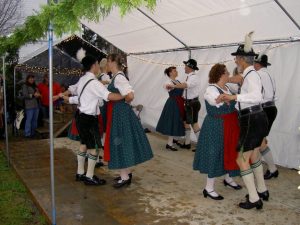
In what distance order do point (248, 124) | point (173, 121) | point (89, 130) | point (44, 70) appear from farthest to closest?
point (44, 70), point (173, 121), point (89, 130), point (248, 124)

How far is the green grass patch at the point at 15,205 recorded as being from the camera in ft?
12.4

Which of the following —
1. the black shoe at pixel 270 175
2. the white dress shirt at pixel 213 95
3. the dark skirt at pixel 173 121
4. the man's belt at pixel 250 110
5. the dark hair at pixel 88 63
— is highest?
the dark hair at pixel 88 63

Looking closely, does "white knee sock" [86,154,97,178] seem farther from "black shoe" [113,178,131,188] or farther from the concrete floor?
"black shoe" [113,178,131,188]

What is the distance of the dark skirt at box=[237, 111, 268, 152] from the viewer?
3.65 m

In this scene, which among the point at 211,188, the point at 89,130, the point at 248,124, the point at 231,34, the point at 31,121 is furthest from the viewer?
the point at 31,121

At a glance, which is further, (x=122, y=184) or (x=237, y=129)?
(x=122, y=184)

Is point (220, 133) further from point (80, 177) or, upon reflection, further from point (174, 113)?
point (174, 113)

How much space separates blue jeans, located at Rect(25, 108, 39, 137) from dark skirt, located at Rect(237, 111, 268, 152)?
5.62 metres

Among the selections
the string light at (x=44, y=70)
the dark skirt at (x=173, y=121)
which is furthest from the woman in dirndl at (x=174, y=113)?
the string light at (x=44, y=70)

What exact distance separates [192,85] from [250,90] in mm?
2590

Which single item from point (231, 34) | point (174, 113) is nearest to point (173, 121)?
point (174, 113)

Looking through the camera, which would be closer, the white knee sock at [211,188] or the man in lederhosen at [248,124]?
the man in lederhosen at [248,124]

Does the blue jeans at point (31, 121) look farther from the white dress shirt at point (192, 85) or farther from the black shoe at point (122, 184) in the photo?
the black shoe at point (122, 184)

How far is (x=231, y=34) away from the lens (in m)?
5.71
